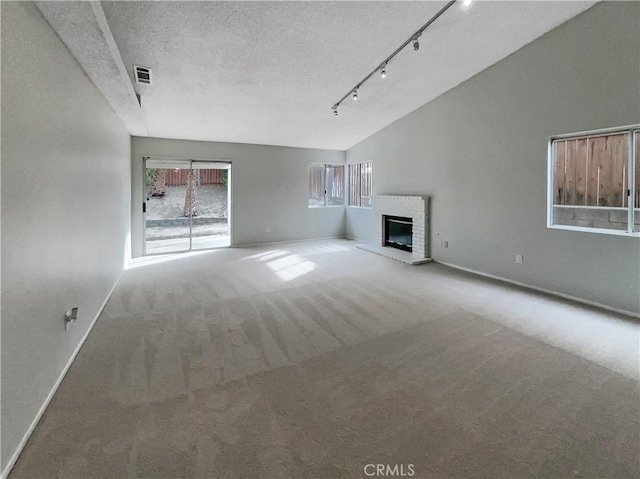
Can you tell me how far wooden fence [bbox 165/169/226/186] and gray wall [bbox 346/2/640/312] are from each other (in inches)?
187

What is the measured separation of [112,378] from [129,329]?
90 centimetres

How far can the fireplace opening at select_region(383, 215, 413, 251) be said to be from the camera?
6719 mm

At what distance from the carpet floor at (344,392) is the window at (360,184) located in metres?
4.64

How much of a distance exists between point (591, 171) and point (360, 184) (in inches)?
197

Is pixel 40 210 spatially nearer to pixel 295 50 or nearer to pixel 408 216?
pixel 295 50

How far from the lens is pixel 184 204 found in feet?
27.6

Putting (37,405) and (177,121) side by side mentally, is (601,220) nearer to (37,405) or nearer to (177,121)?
(37,405)

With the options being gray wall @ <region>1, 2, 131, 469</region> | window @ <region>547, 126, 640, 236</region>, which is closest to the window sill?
window @ <region>547, 126, 640, 236</region>

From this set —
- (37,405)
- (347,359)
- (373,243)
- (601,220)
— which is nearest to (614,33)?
(601,220)

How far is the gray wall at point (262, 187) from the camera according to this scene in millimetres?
6555

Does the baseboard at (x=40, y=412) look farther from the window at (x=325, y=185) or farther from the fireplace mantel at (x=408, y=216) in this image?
the window at (x=325, y=185)

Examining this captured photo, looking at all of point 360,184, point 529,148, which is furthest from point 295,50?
point 360,184

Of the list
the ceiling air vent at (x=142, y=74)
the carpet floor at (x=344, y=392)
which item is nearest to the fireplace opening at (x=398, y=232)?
the carpet floor at (x=344, y=392)
